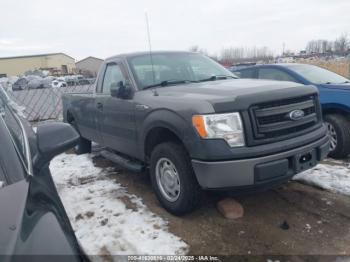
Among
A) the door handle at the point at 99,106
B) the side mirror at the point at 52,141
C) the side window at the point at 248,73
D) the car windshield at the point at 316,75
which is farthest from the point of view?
the side window at the point at 248,73

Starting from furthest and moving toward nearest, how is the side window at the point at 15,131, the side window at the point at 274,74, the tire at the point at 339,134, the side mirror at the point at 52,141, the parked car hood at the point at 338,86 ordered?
the side window at the point at 274,74 → the parked car hood at the point at 338,86 → the tire at the point at 339,134 → the side mirror at the point at 52,141 → the side window at the point at 15,131

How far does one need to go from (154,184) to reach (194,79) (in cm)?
156

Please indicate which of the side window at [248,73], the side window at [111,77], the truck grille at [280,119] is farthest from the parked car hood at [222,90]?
the side window at [248,73]

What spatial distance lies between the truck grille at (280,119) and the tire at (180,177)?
2.55 feet

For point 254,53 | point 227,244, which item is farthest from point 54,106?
point 254,53

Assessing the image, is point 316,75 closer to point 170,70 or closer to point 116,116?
point 170,70

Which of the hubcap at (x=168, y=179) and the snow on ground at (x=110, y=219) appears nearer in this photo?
the snow on ground at (x=110, y=219)

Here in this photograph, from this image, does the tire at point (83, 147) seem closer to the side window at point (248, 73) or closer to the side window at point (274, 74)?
the side window at point (248, 73)

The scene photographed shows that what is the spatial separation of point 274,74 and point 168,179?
396 cm

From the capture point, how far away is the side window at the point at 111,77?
15.6ft

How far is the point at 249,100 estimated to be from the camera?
3.07 metres

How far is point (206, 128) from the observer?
3.03 m

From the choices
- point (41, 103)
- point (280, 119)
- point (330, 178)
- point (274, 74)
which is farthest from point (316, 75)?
point (41, 103)

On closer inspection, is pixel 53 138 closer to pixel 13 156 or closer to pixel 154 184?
pixel 13 156
